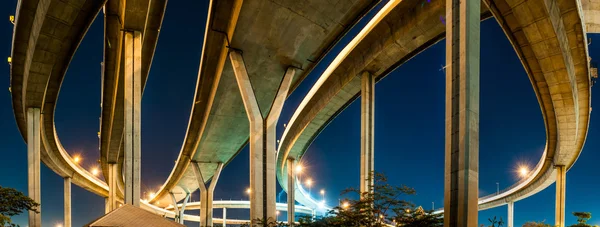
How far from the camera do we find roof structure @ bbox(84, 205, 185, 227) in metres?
8.04

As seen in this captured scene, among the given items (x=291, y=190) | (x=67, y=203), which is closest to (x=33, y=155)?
(x=67, y=203)

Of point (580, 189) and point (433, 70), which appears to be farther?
point (433, 70)

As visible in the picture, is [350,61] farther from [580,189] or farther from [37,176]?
[580,189]

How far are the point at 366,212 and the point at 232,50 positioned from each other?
1019cm

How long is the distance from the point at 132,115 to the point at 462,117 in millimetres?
14529

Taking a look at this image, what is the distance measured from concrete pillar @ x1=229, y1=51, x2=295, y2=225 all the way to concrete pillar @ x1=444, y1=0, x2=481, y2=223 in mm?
10319

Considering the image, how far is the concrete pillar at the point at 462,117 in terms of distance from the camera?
8367 mm

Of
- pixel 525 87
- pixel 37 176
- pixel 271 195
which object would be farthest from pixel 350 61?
pixel 525 87

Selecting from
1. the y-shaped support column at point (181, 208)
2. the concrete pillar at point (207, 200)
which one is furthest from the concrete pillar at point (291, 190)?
the y-shaped support column at point (181, 208)

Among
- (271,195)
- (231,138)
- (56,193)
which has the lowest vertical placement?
(56,193)

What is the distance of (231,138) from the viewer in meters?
31.3

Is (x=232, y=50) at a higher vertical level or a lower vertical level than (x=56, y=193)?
higher

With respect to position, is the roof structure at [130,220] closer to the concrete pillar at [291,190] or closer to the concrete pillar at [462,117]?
the concrete pillar at [462,117]

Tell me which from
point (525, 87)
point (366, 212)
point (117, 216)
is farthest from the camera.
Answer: point (525, 87)
